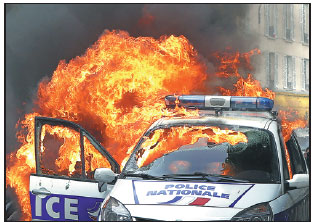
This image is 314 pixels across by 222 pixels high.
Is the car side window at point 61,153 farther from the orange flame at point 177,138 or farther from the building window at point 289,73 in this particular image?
the building window at point 289,73

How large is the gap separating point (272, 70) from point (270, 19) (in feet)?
2.89

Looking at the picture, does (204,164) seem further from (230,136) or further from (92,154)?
(92,154)

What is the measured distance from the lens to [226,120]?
5531 mm

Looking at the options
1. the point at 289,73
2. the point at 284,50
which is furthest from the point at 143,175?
the point at 284,50

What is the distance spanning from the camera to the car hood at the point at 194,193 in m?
4.44

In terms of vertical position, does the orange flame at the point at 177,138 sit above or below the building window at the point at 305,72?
below

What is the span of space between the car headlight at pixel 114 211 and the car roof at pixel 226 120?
1280 millimetres

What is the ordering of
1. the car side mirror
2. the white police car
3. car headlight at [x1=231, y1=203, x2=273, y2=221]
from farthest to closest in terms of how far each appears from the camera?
the car side mirror < the white police car < car headlight at [x1=231, y1=203, x2=273, y2=221]

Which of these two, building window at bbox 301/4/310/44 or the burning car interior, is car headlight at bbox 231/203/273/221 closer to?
the burning car interior

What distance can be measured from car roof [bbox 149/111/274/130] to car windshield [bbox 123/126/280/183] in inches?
2.3

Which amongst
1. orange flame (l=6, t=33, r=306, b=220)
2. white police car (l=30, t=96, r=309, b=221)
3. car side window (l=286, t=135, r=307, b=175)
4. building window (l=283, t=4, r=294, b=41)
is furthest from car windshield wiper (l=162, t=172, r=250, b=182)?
building window (l=283, t=4, r=294, b=41)

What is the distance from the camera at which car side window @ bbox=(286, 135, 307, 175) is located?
597cm

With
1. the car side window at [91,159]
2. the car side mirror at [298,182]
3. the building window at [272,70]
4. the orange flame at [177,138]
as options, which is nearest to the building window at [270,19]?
the building window at [272,70]

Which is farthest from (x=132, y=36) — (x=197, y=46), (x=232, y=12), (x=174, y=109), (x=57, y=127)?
(x=57, y=127)
